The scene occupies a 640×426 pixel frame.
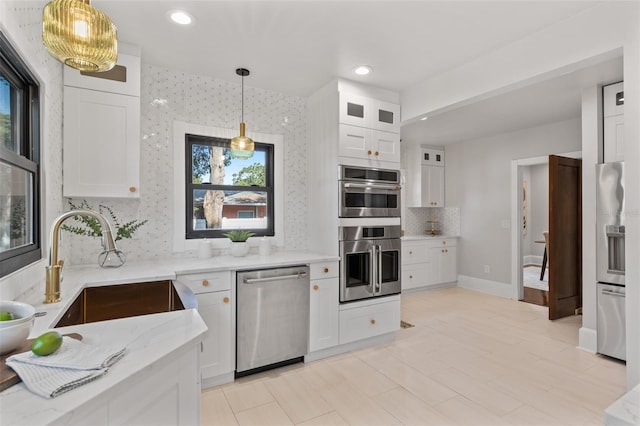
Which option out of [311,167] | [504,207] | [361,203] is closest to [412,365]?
[361,203]

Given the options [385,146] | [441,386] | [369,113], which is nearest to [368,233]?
[385,146]

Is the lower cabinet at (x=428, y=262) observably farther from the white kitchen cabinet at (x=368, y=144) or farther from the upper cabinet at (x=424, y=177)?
the white kitchen cabinet at (x=368, y=144)

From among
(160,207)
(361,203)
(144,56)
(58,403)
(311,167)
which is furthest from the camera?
(311,167)

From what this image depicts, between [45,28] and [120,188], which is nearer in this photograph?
[45,28]

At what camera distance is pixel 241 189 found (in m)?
3.38

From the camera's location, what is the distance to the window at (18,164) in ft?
5.09

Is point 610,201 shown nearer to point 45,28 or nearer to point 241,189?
point 241,189

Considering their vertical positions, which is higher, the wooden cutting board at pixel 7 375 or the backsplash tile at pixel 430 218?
the backsplash tile at pixel 430 218

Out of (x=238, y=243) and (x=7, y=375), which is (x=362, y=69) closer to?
(x=238, y=243)

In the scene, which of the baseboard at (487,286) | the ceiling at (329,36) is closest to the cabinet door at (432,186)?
the baseboard at (487,286)

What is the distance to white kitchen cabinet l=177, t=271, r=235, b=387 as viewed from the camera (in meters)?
2.49

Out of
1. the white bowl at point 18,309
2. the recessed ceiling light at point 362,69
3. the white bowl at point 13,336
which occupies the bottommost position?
the white bowl at point 13,336

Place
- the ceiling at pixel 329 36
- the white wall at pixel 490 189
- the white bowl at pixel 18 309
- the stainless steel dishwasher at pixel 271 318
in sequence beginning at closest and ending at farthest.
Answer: the white bowl at pixel 18 309 → the ceiling at pixel 329 36 → the stainless steel dishwasher at pixel 271 318 → the white wall at pixel 490 189

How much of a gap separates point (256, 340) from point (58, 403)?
2057mm
